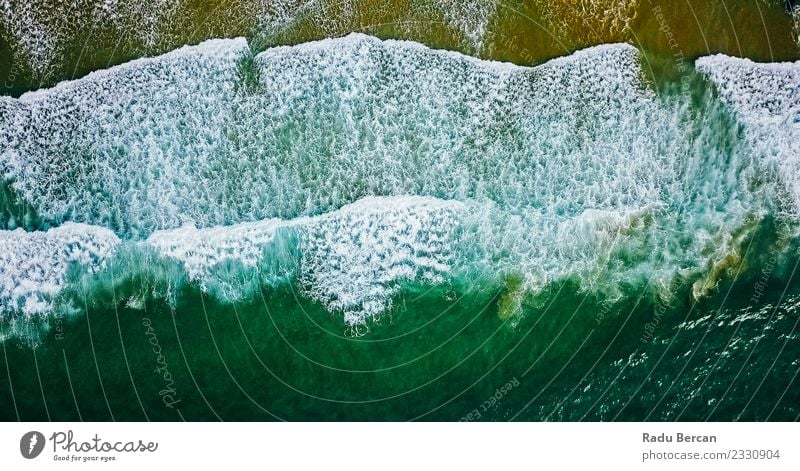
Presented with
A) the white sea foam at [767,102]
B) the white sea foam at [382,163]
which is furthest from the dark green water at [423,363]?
the white sea foam at [767,102]

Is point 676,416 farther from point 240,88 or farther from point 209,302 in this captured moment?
point 240,88
